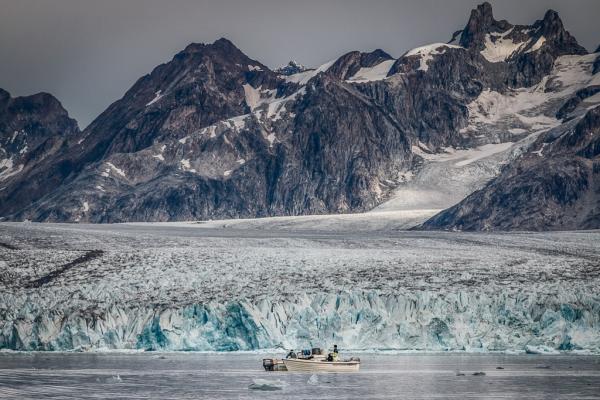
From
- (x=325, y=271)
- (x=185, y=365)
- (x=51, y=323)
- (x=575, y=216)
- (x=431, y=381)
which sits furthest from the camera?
(x=575, y=216)

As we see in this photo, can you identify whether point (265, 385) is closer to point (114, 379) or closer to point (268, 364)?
point (114, 379)

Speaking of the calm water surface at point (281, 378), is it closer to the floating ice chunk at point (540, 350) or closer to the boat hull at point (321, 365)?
the floating ice chunk at point (540, 350)

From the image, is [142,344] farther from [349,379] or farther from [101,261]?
[349,379]

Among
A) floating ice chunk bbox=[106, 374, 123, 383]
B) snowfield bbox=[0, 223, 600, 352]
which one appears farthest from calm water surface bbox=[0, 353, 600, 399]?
snowfield bbox=[0, 223, 600, 352]

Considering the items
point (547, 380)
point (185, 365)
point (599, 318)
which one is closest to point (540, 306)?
point (599, 318)

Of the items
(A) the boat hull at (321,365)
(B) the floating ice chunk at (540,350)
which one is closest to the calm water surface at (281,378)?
(B) the floating ice chunk at (540,350)

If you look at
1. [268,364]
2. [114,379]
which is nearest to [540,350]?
[268,364]
